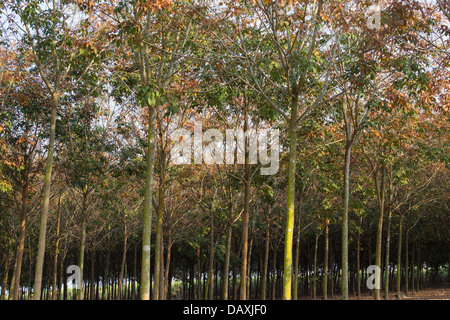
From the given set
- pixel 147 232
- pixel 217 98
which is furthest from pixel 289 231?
pixel 217 98

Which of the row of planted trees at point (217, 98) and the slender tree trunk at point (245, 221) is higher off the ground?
the row of planted trees at point (217, 98)

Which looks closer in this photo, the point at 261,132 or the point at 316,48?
the point at 316,48

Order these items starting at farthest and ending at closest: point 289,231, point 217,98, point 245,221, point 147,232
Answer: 1. point 245,221
2. point 217,98
3. point 147,232
4. point 289,231

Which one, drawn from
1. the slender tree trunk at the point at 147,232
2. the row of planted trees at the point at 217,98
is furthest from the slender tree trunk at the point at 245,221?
the slender tree trunk at the point at 147,232

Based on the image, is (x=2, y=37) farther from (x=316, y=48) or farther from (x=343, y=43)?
(x=343, y=43)

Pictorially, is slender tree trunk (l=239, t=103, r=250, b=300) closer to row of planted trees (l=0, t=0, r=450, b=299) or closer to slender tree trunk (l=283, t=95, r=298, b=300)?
row of planted trees (l=0, t=0, r=450, b=299)

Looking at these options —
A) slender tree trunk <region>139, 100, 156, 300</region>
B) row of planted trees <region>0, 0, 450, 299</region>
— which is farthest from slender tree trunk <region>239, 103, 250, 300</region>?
slender tree trunk <region>139, 100, 156, 300</region>

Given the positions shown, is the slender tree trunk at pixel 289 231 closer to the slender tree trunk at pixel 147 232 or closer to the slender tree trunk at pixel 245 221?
the slender tree trunk at pixel 147 232

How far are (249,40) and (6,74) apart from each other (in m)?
7.67

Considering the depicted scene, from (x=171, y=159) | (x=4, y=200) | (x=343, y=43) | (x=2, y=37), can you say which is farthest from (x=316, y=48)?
(x=4, y=200)

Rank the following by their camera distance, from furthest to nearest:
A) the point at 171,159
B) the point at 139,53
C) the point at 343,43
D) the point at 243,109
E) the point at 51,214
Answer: the point at 51,214
the point at 171,159
the point at 243,109
the point at 343,43
the point at 139,53

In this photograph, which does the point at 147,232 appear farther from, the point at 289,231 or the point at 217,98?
the point at 217,98
